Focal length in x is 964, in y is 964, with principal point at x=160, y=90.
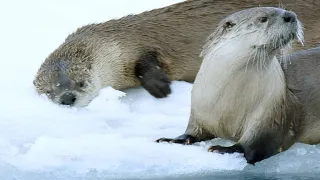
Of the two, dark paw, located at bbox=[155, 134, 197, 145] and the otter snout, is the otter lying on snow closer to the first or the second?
dark paw, located at bbox=[155, 134, 197, 145]

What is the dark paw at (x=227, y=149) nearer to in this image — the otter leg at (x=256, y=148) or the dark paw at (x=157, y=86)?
the otter leg at (x=256, y=148)

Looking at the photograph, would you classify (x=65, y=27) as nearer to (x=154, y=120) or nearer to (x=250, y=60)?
(x=154, y=120)

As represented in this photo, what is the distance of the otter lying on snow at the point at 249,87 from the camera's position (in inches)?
171

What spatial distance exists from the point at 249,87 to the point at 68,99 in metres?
1.66

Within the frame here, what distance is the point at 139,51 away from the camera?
6273mm

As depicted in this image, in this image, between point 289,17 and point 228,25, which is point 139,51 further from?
point 289,17

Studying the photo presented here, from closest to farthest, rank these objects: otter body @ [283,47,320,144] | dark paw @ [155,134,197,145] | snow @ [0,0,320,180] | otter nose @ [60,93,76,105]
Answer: snow @ [0,0,320,180]
dark paw @ [155,134,197,145]
otter body @ [283,47,320,144]
otter nose @ [60,93,76,105]

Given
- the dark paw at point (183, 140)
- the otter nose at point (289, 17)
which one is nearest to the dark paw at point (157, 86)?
the dark paw at point (183, 140)

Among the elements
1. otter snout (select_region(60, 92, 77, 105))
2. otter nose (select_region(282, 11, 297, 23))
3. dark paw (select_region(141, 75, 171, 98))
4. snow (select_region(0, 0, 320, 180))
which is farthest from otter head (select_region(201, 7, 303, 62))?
otter snout (select_region(60, 92, 77, 105))

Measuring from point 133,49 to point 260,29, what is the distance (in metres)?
2.04

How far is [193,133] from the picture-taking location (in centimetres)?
469

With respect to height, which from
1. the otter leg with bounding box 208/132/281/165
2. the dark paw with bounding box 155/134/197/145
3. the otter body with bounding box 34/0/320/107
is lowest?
the otter leg with bounding box 208/132/281/165

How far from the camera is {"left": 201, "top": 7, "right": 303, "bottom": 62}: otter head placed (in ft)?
14.1

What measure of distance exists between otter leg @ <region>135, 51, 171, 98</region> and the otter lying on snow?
118 cm
